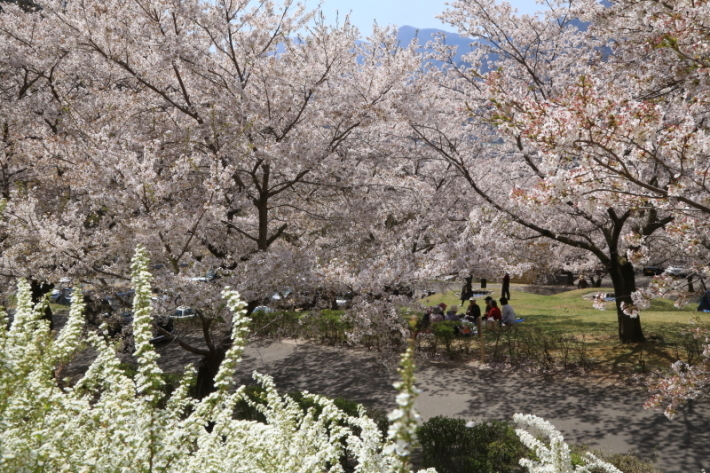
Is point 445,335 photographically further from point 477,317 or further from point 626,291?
point 626,291

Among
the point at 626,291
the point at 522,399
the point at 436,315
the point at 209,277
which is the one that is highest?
the point at 209,277

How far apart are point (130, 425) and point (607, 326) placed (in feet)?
48.8

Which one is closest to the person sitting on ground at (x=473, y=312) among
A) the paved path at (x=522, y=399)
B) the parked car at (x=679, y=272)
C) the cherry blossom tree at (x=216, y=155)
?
the paved path at (x=522, y=399)

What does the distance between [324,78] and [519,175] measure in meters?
9.61

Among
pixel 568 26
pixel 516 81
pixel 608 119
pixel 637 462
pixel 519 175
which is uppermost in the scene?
pixel 568 26

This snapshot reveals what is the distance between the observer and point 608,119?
4551 mm

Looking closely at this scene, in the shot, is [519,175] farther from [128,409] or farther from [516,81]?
[128,409]

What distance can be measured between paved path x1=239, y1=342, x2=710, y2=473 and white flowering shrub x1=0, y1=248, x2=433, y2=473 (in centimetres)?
548

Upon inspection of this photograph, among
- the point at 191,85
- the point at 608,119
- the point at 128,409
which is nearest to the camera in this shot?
the point at 128,409

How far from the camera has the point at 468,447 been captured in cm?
625

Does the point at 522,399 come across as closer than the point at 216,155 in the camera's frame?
No

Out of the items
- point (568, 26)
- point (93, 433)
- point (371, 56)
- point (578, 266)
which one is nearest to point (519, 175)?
point (578, 266)

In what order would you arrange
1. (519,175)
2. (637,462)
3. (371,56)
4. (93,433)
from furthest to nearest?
(519,175)
(371,56)
(637,462)
(93,433)

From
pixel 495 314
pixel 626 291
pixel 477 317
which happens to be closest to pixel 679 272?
pixel 626 291
